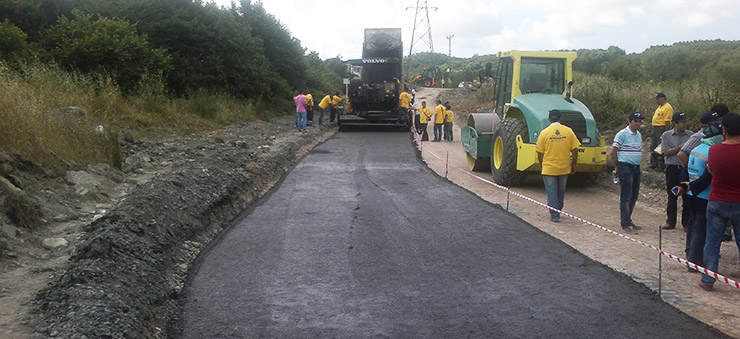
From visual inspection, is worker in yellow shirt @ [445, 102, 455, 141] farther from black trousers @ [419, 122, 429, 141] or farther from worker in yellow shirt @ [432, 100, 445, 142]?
black trousers @ [419, 122, 429, 141]

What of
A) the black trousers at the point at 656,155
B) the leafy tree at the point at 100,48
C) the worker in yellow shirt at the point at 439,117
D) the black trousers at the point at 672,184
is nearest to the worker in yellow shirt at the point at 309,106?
the worker in yellow shirt at the point at 439,117

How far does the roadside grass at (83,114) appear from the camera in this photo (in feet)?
26.8

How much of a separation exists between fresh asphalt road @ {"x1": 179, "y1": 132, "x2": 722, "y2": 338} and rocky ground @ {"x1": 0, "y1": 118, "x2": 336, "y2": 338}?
401mm

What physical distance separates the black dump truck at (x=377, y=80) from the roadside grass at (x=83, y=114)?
4.60 m

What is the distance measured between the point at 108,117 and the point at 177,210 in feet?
25.8

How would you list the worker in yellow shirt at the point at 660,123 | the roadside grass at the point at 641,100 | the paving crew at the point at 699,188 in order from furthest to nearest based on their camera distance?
the roadside grass at the point at 641,100
the worker in yellow shirt at the point at 660,123
the paving crew at the point at 699,188

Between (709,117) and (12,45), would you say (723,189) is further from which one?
(12,45)

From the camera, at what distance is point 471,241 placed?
714cm

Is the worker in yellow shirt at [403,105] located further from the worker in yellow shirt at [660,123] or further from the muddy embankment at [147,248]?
the worker in yellow shirt at [660,123]

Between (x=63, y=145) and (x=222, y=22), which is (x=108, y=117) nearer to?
(x=63, y=145)

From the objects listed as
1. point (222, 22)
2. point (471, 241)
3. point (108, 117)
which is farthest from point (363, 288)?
point (222, 22)

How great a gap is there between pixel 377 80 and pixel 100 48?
12.4m

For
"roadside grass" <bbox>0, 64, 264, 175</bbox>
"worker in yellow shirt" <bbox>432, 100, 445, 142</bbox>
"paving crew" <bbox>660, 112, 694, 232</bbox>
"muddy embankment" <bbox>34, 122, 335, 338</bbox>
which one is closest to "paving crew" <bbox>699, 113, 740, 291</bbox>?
"paving crew" <bbox>660, 112, 694, 232</bbox>

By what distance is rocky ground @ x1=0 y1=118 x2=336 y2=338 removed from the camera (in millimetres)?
4379
